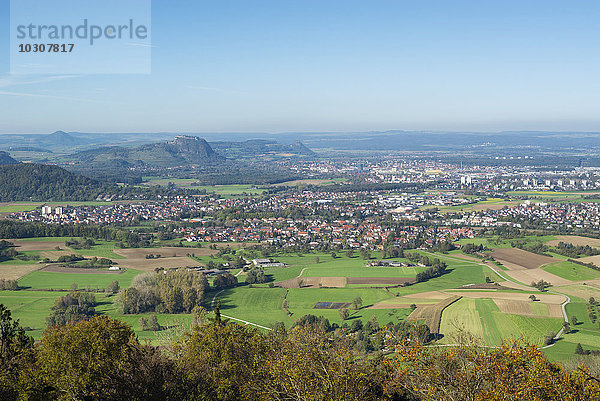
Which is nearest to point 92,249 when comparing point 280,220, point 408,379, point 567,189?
point 280,220

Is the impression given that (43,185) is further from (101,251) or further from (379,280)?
(379,280)

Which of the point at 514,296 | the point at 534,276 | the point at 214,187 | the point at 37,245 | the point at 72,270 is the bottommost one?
the point at 72,270

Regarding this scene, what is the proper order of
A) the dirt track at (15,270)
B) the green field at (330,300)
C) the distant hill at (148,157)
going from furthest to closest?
the distant hill at (148,157)
the dirt track at (15,270)
the green field at (330,300)

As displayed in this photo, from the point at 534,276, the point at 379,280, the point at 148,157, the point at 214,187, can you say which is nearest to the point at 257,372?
the point at 379,280

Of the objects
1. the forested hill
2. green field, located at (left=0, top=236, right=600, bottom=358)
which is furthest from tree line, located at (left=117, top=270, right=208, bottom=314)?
the forested hill

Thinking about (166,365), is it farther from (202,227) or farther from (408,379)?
(202,227)

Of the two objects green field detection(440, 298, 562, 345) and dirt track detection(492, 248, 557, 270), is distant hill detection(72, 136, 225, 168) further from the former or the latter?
green field detection(440, 298, 562, 345)

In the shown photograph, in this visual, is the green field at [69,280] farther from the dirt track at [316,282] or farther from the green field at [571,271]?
the green field at [571,271]

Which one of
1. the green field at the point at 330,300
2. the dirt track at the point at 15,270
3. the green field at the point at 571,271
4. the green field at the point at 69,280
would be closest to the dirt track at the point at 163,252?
the green field at the point at 330,300
